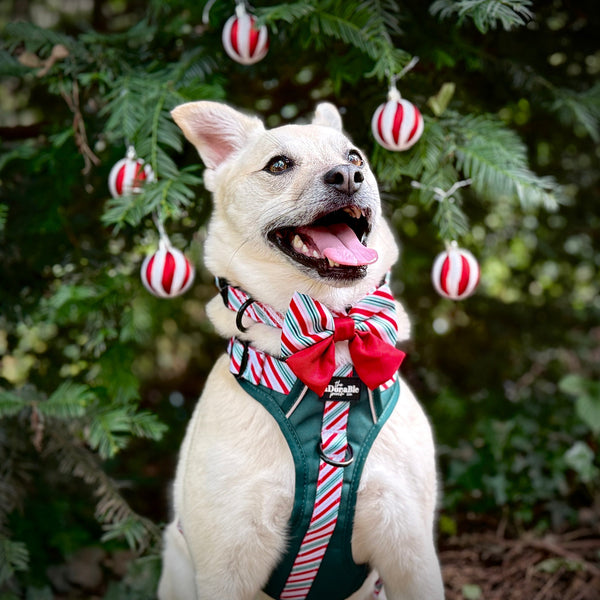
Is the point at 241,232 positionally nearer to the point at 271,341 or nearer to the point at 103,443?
the point at 271,341

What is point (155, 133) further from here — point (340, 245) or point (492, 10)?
point (492, 10)

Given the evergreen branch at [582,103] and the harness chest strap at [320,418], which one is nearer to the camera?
the harness chest strap at [320,418]

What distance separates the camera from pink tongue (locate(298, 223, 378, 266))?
5.66ft

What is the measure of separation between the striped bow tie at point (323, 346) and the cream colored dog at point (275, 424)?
0.30 ft

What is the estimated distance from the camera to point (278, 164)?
6.40 feet

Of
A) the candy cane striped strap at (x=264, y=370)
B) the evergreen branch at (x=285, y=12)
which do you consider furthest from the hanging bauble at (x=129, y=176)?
the candy cane striped strap at (x=264, y=370)

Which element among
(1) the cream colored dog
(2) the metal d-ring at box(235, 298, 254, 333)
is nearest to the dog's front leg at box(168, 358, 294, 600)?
(1) the cream colored dog

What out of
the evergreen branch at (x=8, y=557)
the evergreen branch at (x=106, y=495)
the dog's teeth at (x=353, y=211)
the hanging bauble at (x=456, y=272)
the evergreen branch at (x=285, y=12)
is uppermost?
the evergreen branch at (x=285, y=12)

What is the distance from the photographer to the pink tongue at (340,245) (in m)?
1.73

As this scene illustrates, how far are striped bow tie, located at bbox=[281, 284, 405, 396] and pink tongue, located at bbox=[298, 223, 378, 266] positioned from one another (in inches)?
5.6

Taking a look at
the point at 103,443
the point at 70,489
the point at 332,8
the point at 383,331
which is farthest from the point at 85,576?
the point at 332,8

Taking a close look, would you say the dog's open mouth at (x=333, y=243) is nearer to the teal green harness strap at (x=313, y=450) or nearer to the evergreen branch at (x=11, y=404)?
the teal green harness strap at (x=313, y=450)

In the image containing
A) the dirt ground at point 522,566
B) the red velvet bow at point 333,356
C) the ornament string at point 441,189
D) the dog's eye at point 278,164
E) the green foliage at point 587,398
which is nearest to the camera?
the red velvet bow at point 333,356

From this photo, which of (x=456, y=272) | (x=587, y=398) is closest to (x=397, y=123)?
(x=456, y=272)
